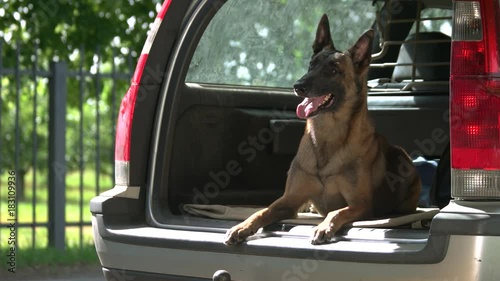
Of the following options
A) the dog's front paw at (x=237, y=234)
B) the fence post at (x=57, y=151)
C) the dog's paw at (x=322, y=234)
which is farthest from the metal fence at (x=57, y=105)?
the dog's paw at (x=322, y=234)

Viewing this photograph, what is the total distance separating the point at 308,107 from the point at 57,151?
603 centimetres

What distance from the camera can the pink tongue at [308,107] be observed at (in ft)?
15.3

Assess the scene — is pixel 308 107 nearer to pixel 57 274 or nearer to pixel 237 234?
pixel 237 234

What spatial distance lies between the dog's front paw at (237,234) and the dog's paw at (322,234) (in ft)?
0.99

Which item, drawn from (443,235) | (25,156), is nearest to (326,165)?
(443,235)

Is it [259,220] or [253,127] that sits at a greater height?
[253,127]

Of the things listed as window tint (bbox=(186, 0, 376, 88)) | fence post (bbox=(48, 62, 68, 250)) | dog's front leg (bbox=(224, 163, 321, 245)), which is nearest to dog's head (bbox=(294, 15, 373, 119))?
dog's front leg (bbox=(224, 163, 321, 245))

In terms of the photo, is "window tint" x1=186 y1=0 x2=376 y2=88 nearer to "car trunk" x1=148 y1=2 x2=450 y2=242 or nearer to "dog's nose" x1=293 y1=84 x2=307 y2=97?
"car trunk" x1=148 y1=2 x2=450 y2=242

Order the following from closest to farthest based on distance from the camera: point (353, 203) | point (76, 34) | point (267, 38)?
point (353, 203), point (267, 38), point (76, 34)

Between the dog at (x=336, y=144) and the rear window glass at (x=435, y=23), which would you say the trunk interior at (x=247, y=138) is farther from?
the rear window glass at (x=435, y=23)

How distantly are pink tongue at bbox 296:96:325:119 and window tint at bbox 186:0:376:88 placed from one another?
2.36 feet

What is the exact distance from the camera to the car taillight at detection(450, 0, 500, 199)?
3641mm

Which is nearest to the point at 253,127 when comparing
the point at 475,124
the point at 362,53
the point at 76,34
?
the point at 362,53

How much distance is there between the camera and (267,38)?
5.97 metres
